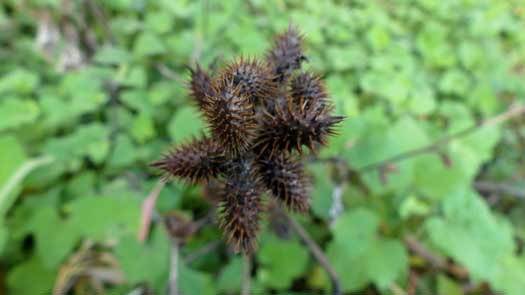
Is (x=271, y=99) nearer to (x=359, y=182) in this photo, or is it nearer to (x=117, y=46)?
(x=359, y=182)

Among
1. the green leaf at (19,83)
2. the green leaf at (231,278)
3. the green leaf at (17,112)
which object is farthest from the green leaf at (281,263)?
the green leaf at (19,83)

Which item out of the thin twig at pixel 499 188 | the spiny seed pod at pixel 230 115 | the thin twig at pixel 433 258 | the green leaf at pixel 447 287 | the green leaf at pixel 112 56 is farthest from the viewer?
the green leaf at pixel 112 56

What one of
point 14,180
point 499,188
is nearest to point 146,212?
point 14,180

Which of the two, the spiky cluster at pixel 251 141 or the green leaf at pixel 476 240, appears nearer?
the spiky cluster at pixel 251 141

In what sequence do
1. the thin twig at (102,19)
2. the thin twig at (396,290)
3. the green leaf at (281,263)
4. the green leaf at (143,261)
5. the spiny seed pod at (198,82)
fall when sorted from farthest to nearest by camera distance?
the thin twig at (102,19) → the thin twig at (396,290) → the green leaf at (281,263) → the green leaf at (143,261) → the spiny seed pod at (198,82)

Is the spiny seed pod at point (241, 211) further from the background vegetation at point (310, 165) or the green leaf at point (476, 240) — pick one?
the green leaf at point (476, 240)

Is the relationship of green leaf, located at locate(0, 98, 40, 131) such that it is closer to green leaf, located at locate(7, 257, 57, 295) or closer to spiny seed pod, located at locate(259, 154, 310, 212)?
green leaf, located at locate(7, 257, 57, 295)

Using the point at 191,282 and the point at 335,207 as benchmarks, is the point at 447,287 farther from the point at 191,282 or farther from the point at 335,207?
the point at 191,282
